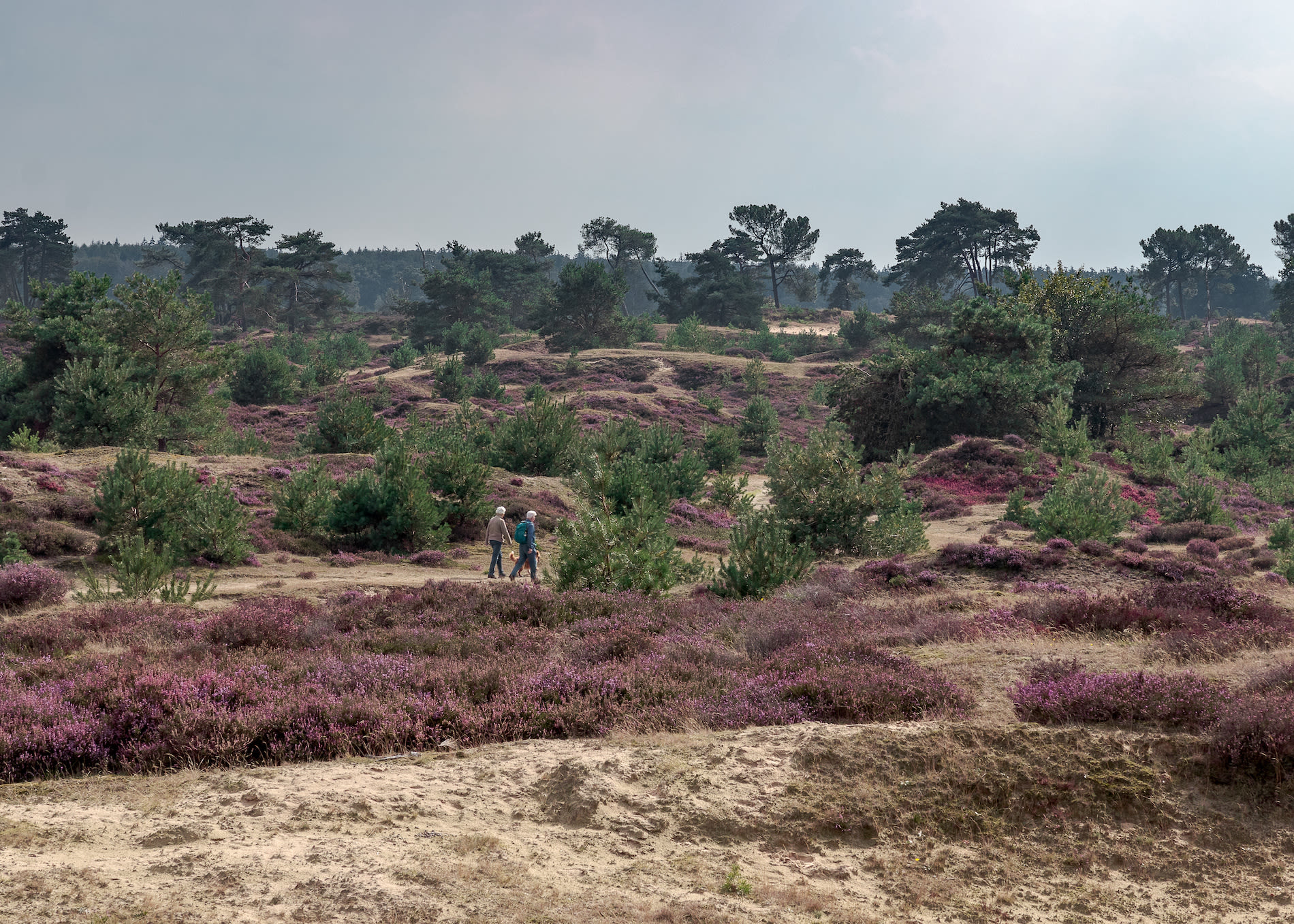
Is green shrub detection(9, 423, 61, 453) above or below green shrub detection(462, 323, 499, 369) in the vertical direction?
below

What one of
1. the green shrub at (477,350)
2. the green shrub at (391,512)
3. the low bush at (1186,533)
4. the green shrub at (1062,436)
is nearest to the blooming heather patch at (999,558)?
the low bush at (1186,533)

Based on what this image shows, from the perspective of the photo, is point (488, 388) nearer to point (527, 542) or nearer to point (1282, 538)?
point (527, 542)

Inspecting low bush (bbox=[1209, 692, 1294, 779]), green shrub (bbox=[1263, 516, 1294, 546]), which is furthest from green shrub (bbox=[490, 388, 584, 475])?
low bush (bbox=[1209, 692, 1294, 779])

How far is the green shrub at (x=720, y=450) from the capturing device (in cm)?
3534

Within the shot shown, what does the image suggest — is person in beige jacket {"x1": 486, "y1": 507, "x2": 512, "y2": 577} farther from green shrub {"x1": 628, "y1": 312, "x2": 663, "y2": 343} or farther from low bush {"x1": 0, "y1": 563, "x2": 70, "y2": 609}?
green shrub {"x1": 628, "y1": 312, "x2": 663, "y2": 343}

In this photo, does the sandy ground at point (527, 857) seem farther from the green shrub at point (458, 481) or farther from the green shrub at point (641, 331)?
the green shrub at point (641, 331)

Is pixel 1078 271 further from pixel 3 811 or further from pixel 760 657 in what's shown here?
pixel 3 811

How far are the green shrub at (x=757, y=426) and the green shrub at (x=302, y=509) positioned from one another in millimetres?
26662

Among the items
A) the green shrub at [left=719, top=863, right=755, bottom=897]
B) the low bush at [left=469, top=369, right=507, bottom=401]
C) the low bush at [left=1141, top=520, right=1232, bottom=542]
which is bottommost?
the low bush at [left=1141, top=520, right=1232, bottom=542]

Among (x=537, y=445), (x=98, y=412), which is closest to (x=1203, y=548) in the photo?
(x=537, y=445)

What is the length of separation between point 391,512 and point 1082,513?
1467cm

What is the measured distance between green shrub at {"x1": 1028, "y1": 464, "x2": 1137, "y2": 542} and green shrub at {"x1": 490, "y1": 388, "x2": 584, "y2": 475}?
14.0 m

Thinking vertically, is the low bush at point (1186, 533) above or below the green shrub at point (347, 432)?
below

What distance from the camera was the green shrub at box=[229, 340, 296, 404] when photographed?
1921 inches
